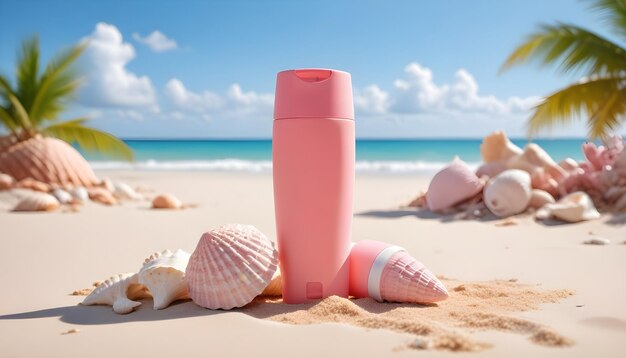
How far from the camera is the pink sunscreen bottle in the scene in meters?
2.81

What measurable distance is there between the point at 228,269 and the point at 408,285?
888 mm

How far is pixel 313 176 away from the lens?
9.29 ft

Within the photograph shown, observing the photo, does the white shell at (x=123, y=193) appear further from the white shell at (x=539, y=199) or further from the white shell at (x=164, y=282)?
the white shell at (x=164, y=282)

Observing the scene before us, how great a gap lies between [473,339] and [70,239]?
411 cm

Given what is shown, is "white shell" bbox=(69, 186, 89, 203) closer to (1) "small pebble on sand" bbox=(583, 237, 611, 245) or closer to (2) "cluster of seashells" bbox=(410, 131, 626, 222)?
(2) "cluster of seashells" bbox=(410, 131, 626, 222)

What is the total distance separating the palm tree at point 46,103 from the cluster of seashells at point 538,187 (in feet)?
19.0

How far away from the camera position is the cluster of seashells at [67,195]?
7.29 meters

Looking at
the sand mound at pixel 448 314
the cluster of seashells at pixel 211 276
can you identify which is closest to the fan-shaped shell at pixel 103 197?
the cluster of seashells at pixel 211 276

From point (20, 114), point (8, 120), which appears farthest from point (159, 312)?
point (8, 120)

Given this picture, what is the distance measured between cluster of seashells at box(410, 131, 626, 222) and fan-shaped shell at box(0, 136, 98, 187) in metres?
5.46

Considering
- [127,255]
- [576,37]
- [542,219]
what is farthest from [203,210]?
[576,37]

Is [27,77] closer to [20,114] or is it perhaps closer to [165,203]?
[20,114]

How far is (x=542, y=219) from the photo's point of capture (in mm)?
6129

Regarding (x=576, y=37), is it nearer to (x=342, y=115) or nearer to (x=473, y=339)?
(x=342, y=115)
